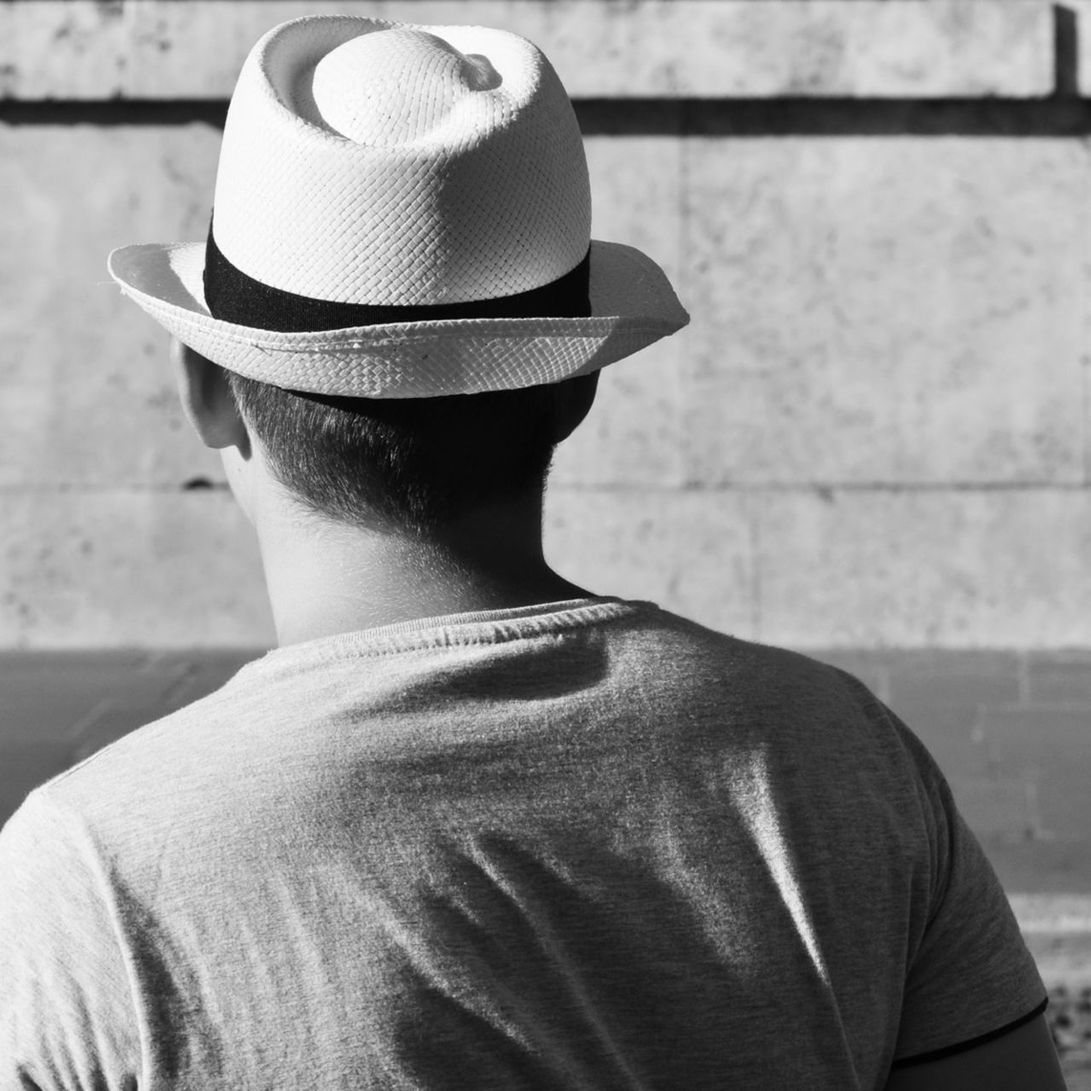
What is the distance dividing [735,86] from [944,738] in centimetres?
271

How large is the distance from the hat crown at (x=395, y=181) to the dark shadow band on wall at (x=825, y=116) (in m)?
5.59

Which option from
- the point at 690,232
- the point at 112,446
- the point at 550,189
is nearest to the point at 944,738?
the point at 690,232

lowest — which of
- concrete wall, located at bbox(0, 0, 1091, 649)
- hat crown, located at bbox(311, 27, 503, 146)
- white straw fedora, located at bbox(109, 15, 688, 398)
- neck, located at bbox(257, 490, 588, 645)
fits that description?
concrete wall, located at bbox(0, 0, 1091, 649)

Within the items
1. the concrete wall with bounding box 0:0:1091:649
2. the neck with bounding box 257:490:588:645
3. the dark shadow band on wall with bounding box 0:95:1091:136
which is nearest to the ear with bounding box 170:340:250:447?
the neck with bounding box 257:490:588:645

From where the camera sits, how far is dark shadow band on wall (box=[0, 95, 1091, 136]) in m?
6.86

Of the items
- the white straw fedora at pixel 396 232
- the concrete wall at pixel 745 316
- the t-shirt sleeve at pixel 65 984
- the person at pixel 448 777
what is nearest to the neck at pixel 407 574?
the person at pixel 448 777

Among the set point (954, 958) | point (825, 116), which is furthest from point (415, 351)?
point (825, 116)

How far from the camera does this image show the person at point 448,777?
42.0 inches

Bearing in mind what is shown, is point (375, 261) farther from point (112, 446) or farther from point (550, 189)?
point (112, 446)

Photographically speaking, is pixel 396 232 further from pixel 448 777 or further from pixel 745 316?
pixel 745 316

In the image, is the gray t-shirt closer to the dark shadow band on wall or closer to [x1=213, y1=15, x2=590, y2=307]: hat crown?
[x1=213, y1=15, x2=590, y2=307]: hat crown

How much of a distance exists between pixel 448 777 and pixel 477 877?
0.21 ft

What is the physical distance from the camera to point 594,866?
1.13m

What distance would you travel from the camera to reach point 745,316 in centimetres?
701
